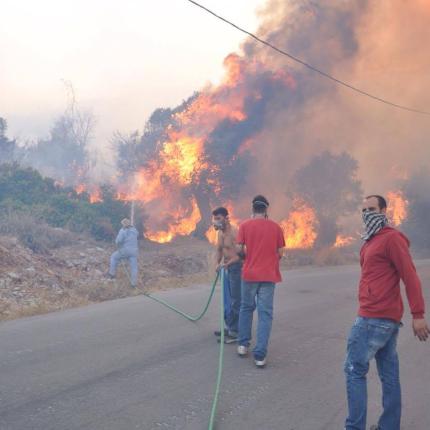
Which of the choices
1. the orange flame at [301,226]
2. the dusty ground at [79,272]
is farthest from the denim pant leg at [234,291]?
the orange flame at [301,226]

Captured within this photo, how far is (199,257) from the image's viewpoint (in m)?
17.3

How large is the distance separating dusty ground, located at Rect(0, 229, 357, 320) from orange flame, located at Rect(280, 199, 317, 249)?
4.52m

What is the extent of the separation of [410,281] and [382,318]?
34 cm

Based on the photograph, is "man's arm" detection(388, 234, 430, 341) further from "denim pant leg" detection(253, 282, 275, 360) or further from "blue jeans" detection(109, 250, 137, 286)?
"blue jeans" detection(109, 250, 137, 286)

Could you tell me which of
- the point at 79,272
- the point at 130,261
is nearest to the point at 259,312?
the point at 130,261

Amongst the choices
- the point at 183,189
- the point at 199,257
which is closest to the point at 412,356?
the point at 199,257

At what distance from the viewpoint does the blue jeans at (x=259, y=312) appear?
5.28m

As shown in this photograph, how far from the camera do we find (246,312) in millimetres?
5668

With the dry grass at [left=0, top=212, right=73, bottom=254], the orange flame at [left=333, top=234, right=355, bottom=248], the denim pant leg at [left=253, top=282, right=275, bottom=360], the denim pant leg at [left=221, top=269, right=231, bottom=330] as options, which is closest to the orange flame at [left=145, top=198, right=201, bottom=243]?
the dry grass at [left=0, top=212, right=73, bottom=254]

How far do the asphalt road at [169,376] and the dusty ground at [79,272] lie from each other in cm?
181

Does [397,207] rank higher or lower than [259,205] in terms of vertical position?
higher

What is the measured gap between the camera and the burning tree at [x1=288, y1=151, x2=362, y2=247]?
23781 mm

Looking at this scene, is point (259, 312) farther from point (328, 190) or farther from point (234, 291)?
point (328, 190)

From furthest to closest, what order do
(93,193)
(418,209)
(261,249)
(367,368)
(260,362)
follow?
(418,209) < (93,193) < (261,249) < (260,362) < (367,368)
